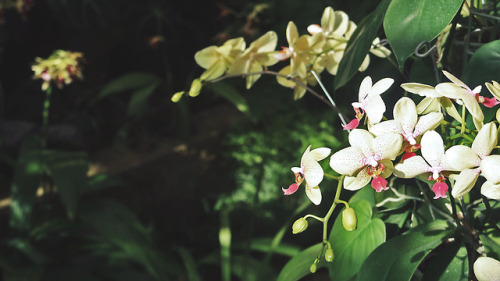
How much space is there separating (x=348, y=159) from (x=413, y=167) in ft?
0.16

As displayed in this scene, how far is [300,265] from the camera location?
2.00 ft

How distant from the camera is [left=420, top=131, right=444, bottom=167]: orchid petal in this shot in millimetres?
371

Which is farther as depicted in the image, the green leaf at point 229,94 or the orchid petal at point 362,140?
the green leaf at point 229,94

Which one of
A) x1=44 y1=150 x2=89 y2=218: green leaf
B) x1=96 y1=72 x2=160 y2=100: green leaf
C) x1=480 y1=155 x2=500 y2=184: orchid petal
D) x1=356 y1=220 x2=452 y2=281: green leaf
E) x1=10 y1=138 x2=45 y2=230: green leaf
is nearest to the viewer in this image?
x1=480 y1=155 x2=500 y2=184: orchid petal

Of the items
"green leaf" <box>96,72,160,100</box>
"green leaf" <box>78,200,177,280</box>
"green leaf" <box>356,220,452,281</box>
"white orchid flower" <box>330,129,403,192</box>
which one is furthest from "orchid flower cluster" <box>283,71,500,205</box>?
"green leaf" <box>96,72,160,100</box>

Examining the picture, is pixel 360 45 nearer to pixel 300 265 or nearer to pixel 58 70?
pixel 300 265

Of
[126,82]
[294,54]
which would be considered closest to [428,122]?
[294,54]

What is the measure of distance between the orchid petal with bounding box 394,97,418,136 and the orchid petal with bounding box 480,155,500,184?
0.21 feet

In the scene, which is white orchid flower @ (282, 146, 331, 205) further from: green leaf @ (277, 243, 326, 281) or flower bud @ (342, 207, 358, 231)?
green leaf @ (277, 243, 326, 281)

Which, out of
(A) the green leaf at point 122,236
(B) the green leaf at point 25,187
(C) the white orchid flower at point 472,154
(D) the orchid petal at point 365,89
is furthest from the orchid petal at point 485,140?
(B) the green leaf at point 25,187

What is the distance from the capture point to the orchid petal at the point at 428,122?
0.39 metres

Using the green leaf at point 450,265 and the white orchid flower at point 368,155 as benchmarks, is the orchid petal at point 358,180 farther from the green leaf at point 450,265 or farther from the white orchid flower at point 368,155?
the green leaf at point 450,265

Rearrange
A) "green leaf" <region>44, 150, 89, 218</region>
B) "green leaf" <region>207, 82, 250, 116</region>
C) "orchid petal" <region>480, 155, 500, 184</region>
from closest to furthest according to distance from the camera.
→ "orchid petal" <region>480, 155, 500, 184</region>
"green leaf" <region>44, 150, 89, 218</region>
"green leaf" <region>207, 82, 250, 116</region>

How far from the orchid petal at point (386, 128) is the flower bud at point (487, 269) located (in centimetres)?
11
